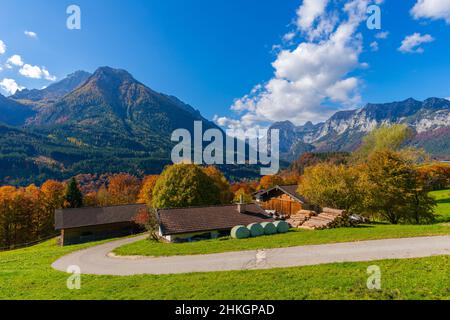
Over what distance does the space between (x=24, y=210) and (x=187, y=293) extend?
62.4 meters

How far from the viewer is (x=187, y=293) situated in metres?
12.0

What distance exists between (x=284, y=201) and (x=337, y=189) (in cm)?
1391

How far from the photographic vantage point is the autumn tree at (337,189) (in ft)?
120

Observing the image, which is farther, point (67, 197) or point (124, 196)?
point (124, 196)

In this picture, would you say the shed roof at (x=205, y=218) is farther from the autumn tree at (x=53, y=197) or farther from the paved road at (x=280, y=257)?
the autumn tree at (x=53, y=197)

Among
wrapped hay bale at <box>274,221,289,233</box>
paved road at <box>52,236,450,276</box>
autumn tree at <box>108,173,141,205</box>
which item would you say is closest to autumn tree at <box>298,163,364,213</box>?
wrapped hay bale at <box>274,221,289,233</box>

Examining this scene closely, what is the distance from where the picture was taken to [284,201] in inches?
1940

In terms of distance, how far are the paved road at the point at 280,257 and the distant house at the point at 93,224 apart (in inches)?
916

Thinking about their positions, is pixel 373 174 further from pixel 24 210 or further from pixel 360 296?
pixel 24 210

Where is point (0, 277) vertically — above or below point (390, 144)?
below

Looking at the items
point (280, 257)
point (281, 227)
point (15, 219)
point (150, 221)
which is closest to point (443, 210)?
point (281, 227)

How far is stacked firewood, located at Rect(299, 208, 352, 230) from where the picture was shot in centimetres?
2981

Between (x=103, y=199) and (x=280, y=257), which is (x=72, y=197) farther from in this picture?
(x=280, y=257)
